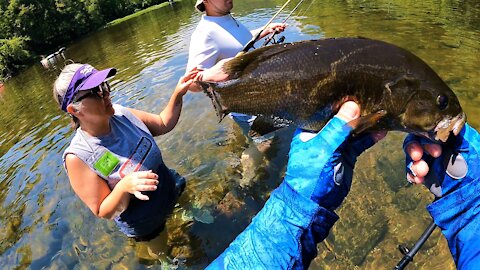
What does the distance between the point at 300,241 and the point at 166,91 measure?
396 inches

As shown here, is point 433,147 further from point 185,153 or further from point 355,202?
point 185,153

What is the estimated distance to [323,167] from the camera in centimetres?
181

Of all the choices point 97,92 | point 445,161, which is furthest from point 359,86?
point 97,92

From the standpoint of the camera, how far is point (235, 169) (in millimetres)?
6262

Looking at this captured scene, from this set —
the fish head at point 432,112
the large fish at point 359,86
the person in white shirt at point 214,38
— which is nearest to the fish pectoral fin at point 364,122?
the large fish at point 359,86

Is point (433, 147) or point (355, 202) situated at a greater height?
point (433, 147)

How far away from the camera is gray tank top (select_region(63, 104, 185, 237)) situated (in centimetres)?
357

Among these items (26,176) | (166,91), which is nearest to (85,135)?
(26,176)

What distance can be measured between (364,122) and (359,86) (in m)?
0.37

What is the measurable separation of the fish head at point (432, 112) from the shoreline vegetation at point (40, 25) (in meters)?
43.8

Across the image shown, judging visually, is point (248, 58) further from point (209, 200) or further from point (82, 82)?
point (209, 200)

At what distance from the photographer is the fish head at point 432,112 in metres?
2.10

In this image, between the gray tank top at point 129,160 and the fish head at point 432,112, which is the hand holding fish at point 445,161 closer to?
the fish head at point 432,112

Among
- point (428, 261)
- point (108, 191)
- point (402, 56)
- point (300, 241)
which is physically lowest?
point (428, 261)
